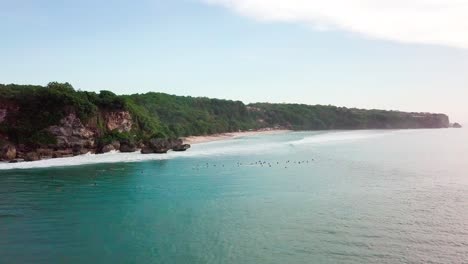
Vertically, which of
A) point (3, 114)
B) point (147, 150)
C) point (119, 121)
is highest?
point (3, 114)

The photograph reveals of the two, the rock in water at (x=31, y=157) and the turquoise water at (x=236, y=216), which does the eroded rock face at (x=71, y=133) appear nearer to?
the rock in water at (x=31, y=157)

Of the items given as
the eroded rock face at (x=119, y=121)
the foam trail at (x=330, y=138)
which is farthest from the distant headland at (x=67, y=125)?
the foam trail at (x=330, y=138)

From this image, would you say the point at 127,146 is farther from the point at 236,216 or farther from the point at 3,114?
the point at 236,216

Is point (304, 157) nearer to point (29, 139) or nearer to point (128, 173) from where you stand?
point (128, 173)

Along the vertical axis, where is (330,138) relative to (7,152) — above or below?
below

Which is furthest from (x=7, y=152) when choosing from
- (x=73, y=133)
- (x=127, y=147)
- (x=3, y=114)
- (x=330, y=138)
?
(x=330, y=138)
